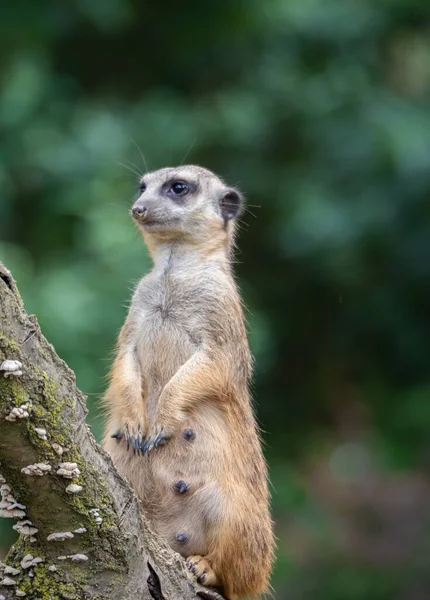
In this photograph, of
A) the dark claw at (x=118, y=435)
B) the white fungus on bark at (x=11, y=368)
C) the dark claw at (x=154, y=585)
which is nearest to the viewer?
the white fungus on bark at (x=11, y=368)

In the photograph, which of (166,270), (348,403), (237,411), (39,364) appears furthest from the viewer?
(348,403)

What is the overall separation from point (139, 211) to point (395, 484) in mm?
9293

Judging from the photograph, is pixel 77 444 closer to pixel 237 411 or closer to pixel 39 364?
pixel 39 364

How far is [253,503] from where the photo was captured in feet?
15.0

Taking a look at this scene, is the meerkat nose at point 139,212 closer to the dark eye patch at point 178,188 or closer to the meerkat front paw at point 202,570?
the dark eye patch at point 178,188

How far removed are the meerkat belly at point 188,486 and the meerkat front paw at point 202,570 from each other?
0.07m

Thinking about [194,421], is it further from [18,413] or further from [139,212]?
[18,413]

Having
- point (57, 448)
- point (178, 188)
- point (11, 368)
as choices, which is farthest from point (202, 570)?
point (178, 188)

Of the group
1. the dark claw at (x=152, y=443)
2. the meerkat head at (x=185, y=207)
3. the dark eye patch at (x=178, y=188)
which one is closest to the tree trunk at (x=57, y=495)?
the dark claw at (x=152, y=443)

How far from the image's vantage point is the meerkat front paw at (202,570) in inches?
165

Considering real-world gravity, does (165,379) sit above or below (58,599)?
above

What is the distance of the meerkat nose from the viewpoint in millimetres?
5293

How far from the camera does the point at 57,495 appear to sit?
11.0 feet

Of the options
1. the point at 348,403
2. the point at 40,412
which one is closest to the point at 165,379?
the point at 40,412
